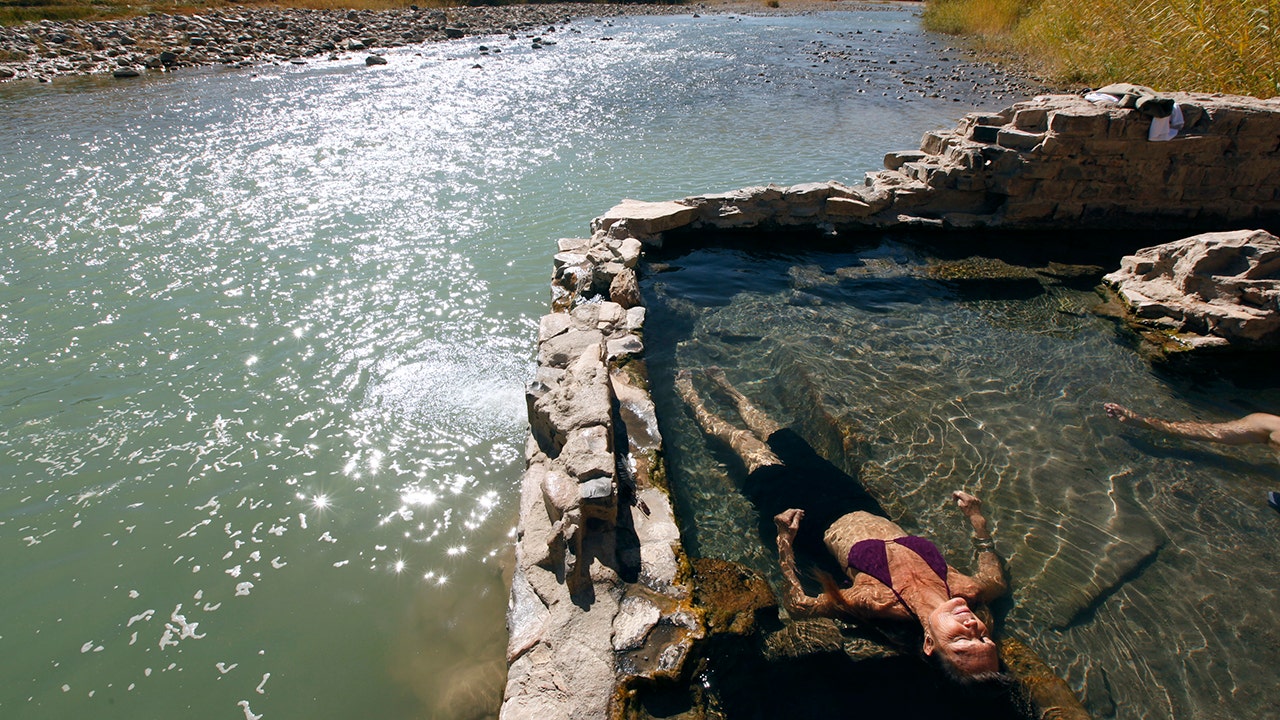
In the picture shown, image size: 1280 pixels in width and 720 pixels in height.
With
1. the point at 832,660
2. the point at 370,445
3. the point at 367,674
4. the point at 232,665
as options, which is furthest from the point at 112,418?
the point at 832,660

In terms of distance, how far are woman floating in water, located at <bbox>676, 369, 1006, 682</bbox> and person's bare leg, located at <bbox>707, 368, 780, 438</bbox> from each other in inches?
3.3

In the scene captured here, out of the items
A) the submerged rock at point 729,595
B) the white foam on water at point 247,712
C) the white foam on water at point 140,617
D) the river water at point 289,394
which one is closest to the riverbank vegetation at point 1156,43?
the river water at point 289,394

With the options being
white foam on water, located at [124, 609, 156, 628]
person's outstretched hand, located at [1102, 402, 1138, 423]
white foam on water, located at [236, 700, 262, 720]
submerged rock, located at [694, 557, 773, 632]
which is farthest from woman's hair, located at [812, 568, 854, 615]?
white foam on water, located at [124, 609, 156, 628]

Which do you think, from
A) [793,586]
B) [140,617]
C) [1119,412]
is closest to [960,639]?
[793,586]

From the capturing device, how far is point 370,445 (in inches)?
242

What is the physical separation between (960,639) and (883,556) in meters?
0.75

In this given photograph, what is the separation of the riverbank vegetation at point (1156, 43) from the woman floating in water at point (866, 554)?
1330 cm

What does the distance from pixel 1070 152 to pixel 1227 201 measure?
2857 mm

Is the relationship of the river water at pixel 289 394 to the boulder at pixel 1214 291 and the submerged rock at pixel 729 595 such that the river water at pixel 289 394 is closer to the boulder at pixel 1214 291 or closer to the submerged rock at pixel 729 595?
the boulder at pixel 1214 291

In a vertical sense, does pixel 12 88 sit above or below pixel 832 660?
above

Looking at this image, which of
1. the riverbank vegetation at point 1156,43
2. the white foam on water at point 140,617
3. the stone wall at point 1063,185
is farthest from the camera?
the riverbank vegetation at point 1156,43

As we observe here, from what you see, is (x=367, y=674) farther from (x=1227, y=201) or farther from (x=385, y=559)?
(x=1227, y=201)

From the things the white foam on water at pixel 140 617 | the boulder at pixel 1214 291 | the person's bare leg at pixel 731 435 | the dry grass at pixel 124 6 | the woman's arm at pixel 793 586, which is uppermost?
the dry grass at pixel 124 6

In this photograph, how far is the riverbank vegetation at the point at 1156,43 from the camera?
1244 centimetres
